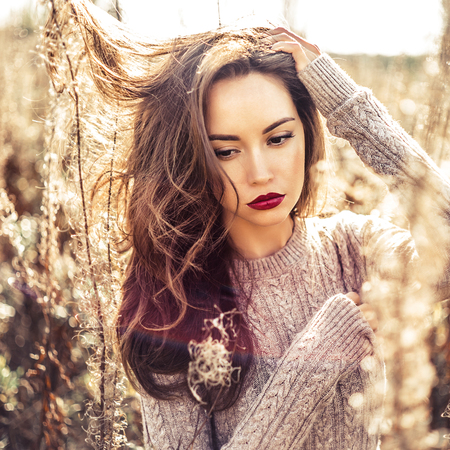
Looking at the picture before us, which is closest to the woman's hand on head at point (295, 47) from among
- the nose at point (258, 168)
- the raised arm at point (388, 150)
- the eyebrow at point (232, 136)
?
the raised arm at point (388, 150)

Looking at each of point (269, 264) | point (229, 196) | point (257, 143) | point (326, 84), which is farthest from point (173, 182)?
point (326, 84)

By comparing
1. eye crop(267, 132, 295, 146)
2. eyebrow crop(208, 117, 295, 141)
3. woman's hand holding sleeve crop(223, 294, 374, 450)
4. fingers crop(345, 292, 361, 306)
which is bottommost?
woman's hand holding sleeve crop(223, 294, 374, 450)

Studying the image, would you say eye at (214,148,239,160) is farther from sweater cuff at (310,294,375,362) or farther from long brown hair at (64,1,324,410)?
sweater cuff at (310,294,375,362)

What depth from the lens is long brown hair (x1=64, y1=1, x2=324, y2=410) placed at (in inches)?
49.1

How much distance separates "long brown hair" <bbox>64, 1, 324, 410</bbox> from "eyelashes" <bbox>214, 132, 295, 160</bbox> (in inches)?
1.7

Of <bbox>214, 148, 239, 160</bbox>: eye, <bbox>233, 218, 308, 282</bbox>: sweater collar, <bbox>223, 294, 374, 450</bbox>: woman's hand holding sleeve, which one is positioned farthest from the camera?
<bbox>233, 218, 308, 282</bbox>: sweater collar

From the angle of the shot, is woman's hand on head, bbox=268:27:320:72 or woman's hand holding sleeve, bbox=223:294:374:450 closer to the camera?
woman's hand holding sleeve, bbox=223:294:374:450

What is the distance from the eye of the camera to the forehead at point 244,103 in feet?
3.86

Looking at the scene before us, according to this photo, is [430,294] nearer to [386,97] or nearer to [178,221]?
[178,221]

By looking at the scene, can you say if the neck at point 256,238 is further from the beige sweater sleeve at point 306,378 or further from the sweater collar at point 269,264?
the beige sweater sleeve at point 306,378

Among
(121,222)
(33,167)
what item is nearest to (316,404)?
(121,222)

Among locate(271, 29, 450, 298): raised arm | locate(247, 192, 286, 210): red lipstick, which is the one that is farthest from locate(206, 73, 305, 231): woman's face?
locate(271, 29, 450, 298): raised arm

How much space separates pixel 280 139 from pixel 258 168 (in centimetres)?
13

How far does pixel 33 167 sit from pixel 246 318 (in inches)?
123
